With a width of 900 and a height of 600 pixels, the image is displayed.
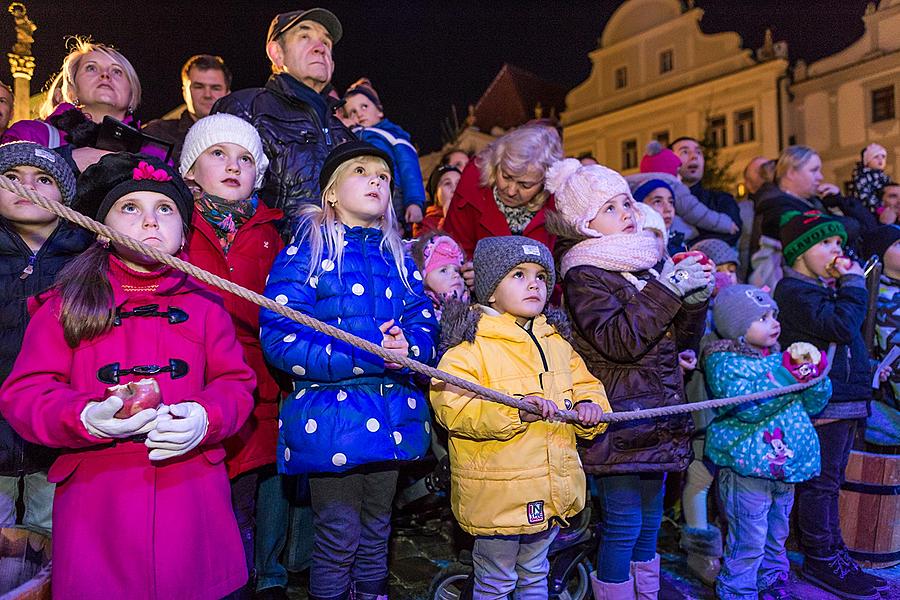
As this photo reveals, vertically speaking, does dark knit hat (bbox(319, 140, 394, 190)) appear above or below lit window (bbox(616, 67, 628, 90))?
below

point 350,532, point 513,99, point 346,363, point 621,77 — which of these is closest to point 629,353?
point 346,363

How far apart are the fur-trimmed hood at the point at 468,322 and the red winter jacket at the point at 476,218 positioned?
0.85 metres

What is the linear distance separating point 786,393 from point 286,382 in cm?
259

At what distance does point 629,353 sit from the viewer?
2914 mm

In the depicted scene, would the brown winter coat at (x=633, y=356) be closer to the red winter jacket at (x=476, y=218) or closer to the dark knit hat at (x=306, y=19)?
the red winter jacket at (x=476, y=218)

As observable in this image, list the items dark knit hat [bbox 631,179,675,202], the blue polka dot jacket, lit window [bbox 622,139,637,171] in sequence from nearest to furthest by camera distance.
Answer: the blue polka dot jacket → dark knit hat [bbox 631,179,675,202] → lit window [bbox 622,139,637,171]

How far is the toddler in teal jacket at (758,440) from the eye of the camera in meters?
3.32

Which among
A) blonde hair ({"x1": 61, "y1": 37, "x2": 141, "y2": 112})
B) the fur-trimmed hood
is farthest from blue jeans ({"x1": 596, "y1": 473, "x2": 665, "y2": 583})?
blonde hair ({"x1": 61, "y1": 37, "x2": 141, "y2": 112})

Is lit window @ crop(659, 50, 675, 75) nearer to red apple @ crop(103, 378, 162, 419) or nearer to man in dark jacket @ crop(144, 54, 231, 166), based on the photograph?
man in dark jacket @ crop(144, 54, 231, 166)

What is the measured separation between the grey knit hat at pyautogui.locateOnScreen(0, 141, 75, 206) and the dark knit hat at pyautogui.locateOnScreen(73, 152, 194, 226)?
0.42m

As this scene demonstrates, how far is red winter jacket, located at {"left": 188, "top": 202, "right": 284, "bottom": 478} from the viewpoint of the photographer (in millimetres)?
2715


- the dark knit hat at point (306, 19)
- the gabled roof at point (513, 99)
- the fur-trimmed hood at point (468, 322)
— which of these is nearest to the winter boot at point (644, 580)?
the fur-trimmed hood at point (468, 322)

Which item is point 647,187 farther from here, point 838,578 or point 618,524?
point 838,578

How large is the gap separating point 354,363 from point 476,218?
1.62 meters
